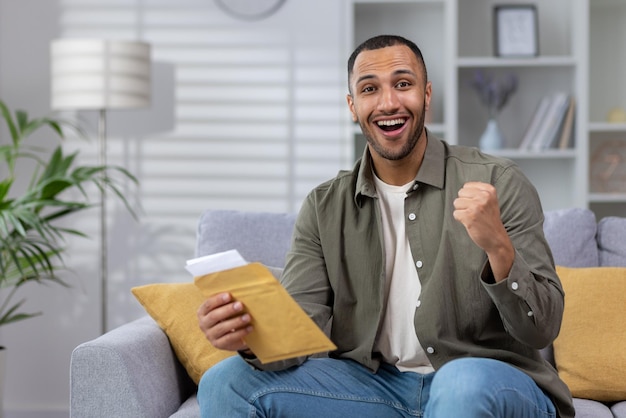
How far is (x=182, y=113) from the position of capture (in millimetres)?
3822

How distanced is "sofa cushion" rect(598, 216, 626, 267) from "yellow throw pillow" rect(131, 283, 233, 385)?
1073 millimetres

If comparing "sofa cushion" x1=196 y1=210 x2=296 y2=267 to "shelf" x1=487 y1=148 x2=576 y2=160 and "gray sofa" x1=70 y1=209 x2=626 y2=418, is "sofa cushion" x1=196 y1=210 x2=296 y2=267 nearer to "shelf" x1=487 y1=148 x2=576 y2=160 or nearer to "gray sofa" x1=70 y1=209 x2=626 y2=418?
"gray sofa" x1=70 y1=209 x2=626 y2=418

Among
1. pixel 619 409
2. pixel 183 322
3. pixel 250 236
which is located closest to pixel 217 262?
pixel 183 322

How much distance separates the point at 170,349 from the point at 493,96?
1.93 m

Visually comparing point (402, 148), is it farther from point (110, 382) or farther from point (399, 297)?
point (110, 382)

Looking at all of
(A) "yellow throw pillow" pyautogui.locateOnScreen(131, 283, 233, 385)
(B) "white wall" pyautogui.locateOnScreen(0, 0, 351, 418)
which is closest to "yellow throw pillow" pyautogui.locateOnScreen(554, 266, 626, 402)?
(A) "yellow throw pillow" pyautogui.locateOnScreen(131, 283, 233, 385)

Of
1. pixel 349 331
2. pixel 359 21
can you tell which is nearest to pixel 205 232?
pixel 349 331

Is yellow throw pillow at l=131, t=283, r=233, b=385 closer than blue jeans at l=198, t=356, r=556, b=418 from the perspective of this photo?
No

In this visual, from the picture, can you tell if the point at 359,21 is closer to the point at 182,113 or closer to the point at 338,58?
the point at 338,58

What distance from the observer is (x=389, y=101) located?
1876 mm

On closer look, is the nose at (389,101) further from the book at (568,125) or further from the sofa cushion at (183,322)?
the book at (568,125)

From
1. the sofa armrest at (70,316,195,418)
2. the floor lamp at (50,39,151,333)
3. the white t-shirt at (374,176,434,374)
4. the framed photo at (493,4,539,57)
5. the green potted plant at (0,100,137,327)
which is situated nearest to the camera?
the white t-shirt at (374,176,434,374)

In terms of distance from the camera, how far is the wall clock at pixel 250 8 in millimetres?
3783

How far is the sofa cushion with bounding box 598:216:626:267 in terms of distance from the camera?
2.47m
